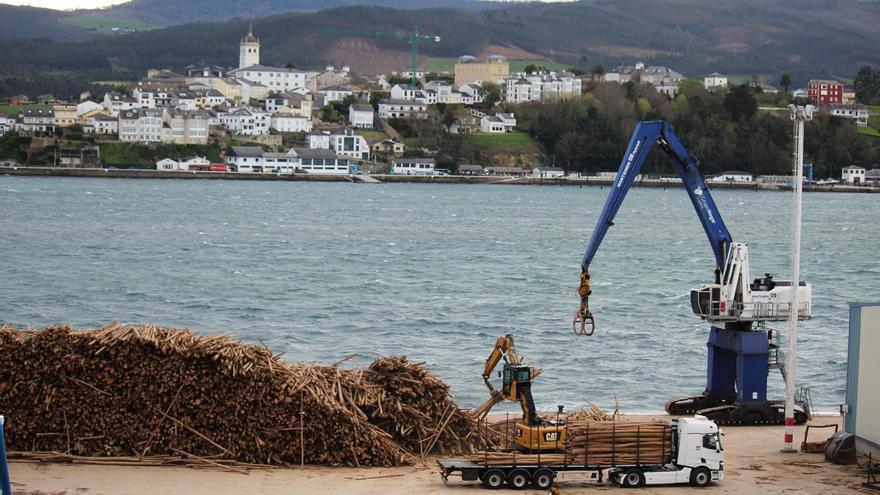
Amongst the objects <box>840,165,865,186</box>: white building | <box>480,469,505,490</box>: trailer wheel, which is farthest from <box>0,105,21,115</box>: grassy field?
<box>480,469,505,490</box>: trailer wheel

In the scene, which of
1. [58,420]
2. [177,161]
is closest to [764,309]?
[58,420]

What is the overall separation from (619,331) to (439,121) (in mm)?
116959

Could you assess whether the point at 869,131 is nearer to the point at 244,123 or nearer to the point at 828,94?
the point at 828,94

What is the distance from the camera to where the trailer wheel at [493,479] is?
13266mm

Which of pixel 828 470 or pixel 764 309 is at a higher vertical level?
pixel 764 309

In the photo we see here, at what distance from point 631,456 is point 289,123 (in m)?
131

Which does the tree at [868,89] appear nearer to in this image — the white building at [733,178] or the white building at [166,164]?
the white building at [733,178]

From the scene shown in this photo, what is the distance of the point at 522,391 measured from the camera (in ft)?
45.6

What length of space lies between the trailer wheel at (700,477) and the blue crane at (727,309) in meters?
3.62

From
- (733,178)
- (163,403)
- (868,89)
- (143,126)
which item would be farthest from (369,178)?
(163,403)

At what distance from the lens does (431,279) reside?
136 feet

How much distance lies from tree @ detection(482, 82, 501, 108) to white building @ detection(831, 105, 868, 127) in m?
37.0

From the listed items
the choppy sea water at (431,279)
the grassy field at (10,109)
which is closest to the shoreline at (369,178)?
the grassy field at (10,109)

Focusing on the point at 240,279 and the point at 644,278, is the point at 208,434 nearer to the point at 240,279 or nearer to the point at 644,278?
the point at 240,279
